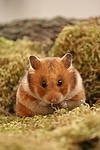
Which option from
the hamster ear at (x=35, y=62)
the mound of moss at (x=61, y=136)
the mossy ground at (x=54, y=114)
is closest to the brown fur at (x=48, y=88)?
the hamster ear at (x=35, y=62)

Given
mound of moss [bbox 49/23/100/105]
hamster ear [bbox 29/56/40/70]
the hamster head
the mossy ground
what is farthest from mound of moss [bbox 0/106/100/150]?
mound of moss [bbox 49/23/100/105]

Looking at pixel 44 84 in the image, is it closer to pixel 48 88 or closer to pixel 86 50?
pixel 48 88

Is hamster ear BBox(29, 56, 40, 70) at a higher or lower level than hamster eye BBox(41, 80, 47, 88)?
higher

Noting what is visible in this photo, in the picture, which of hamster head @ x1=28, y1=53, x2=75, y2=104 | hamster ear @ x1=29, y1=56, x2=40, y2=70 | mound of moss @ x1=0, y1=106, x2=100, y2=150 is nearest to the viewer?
mound of moss @ x1=0, y1=106, x2=100, y2=150

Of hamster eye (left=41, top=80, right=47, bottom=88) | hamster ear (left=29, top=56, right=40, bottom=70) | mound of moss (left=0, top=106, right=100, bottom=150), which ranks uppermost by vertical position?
hamster ear (left=29, top=56, right=40, bottom=70)

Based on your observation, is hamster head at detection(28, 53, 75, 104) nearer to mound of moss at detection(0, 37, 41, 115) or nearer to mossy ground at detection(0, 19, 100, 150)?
mossy ground at detection(0, 19, 100, 150)

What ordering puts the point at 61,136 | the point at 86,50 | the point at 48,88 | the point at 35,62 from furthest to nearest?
the point at 86,50
the point at 35,62
the point at 48,88
the point at 61,136

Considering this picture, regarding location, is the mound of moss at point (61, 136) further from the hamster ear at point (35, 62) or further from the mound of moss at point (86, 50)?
the mound of moss at point (86, 50)

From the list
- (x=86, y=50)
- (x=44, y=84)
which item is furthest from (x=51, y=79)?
(x=86, y=50)
